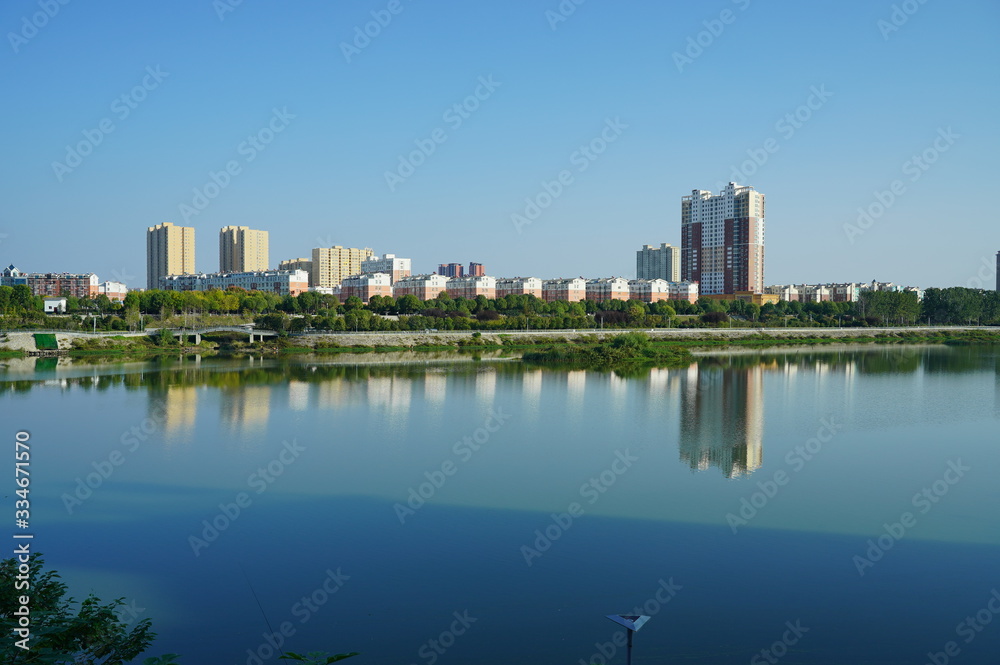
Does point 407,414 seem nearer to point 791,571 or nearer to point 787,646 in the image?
point 791,571

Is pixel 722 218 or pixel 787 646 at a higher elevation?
pixel 722 218

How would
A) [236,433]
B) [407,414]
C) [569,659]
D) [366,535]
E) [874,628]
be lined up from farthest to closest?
[407,414]
[236,433]
[366,535]
[874,628]
[569,659]

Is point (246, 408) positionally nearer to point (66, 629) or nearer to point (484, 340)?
point (66, 629)

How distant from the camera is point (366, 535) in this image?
5.25 meters

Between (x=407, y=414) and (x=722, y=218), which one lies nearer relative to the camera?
(x=407, y=414)

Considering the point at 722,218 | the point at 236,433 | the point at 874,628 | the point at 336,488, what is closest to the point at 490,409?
the point at 236,433

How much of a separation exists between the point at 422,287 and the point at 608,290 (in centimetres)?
936

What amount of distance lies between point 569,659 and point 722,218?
4095 cm

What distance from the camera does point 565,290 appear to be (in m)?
38.7

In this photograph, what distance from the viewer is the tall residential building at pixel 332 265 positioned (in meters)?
51.0

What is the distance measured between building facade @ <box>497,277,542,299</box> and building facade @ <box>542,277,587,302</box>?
0.42 m

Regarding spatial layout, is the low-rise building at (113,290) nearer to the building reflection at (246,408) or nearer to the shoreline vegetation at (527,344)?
the shoreline vegetation at (527,344)

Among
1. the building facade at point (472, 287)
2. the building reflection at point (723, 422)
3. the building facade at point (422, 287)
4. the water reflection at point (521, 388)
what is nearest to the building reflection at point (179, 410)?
the water reflection at point (521, 388)

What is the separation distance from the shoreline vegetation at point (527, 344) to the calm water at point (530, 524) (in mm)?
8225
